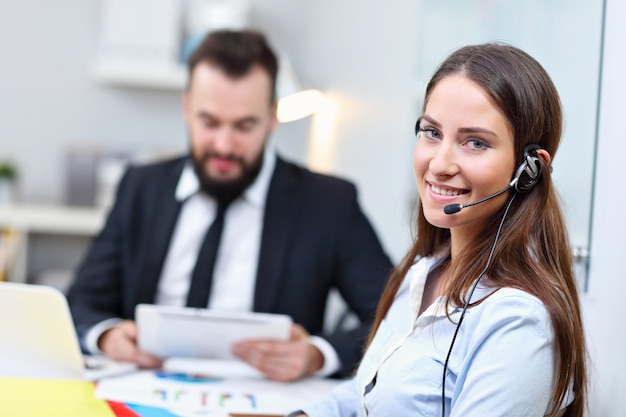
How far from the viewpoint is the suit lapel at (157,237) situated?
204cm

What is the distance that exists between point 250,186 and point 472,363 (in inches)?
48.6

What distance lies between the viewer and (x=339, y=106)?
3.12 meters

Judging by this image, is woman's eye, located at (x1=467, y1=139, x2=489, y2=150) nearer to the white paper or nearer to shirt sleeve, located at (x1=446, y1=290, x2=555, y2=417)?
Answer: shirt sleeve, located at (x1=446, y1=290, x2=555, y2=417)

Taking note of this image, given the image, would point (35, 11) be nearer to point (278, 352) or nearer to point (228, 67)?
point (228, 67)

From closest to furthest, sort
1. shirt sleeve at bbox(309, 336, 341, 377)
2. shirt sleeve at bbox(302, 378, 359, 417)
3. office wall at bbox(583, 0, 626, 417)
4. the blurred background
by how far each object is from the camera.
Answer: office wall at bbox(583, 0, 626, 417) < shirt sleeve at bbox(302, 378, 359, 417) < shirt sleeve at bbox(309, 336, 341, 377) < the blurred background

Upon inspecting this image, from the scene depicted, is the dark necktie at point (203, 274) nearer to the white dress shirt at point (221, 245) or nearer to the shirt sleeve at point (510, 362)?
the white dress shirt at point (221, 245)

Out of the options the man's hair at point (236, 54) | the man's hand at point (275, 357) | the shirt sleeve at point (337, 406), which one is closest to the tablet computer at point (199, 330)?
the man's hand at point (275, 357)

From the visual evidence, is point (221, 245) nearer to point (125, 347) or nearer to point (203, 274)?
point (203, 274)

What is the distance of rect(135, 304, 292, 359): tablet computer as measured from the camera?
1.62 meters

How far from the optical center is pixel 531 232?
1.02 m

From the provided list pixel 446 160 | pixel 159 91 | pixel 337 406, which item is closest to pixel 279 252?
pixel 337 406

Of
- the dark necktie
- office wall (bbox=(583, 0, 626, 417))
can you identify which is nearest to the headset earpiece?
office wall (bbox=(583, 0, 626, 417))

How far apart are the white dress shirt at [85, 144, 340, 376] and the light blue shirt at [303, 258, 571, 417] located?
0.92m

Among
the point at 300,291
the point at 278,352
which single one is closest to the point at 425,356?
the point at 278,352
